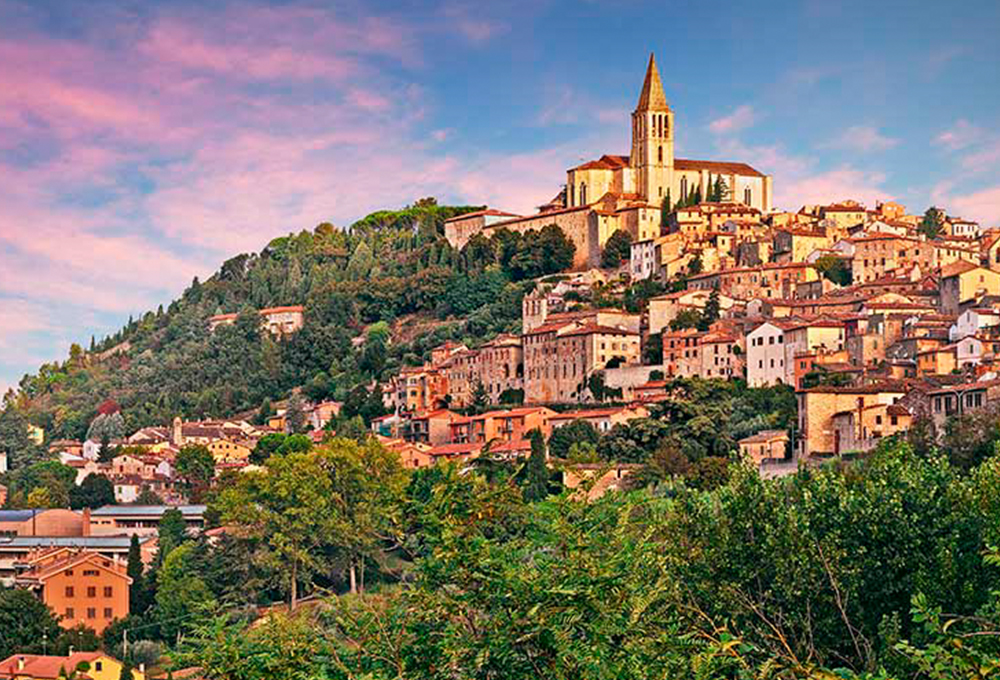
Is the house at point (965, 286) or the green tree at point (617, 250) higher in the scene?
the green tree at point (617, 250)

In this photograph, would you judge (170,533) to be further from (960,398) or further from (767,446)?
(960,398)

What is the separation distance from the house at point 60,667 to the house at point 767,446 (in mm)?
18335

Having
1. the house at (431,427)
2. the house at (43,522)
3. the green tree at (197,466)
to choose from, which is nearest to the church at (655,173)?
the house at (431,427)

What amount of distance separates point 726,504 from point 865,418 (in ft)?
75.8

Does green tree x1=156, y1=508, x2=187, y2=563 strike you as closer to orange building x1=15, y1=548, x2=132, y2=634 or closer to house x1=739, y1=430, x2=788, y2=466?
orange building x1=15, y1=548, x2=132, y2=634

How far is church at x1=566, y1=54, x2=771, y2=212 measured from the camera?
77250mm

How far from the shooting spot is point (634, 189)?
254 feet

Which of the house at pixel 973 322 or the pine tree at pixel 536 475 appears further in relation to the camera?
the house at pixel 973 322

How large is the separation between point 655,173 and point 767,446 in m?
37.8

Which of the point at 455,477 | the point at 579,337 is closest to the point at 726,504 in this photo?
the point at 455,477

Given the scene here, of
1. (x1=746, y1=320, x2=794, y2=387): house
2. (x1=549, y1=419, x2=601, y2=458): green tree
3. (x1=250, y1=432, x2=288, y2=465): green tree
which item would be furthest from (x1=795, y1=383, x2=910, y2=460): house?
(x1=250, y1=432, x2=288, y2=465): green tree

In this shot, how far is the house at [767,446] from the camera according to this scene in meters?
41.4

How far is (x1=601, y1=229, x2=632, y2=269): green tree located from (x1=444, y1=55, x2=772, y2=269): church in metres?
0.98

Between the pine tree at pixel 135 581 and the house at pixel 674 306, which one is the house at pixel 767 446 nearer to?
the house at pixel 674 306
